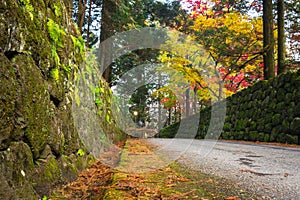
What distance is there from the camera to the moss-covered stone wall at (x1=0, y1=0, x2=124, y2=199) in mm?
1432

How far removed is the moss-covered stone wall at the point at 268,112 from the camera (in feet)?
21.4

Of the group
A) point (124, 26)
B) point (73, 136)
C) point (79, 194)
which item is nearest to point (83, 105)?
point (73, 136)

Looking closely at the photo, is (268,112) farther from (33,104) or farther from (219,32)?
(33,104)

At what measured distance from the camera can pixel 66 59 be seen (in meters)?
2.84

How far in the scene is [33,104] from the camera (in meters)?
1.76

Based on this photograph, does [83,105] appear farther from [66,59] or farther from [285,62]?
[285,62]

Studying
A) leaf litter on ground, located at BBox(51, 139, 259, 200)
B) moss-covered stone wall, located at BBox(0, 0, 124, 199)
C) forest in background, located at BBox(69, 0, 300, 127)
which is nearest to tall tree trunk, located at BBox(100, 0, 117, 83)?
forest in background, located at BBox(69, 0, 300, 127)

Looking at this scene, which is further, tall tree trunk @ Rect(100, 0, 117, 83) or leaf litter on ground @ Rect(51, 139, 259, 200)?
tall tree trunk @ Rect(100, 0, 117, 83)

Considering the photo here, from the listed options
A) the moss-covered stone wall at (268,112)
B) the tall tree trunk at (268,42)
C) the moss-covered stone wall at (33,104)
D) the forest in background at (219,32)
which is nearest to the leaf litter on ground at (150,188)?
the moss-covered stone wall at (33,104)

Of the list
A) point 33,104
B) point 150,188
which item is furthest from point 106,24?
point 150,188

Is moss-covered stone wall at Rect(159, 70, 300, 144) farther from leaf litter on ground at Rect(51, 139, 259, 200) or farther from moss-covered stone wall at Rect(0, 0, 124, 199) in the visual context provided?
moss-covered stone wall at Rect(0, 0, 124, 199)

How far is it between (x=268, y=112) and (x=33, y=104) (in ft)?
24.8

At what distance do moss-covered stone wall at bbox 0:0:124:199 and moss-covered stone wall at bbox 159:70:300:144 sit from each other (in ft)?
19.2

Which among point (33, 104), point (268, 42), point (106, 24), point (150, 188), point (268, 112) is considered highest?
point (106, 24)
